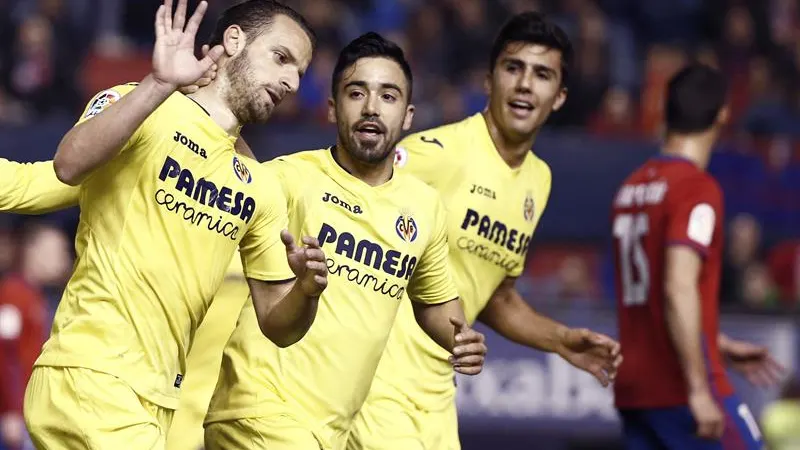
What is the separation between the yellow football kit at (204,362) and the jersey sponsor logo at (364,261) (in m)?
1.43

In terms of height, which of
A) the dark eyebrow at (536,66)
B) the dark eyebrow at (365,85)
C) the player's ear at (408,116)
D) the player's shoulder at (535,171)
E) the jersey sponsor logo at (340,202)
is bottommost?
the jersey sponsor logo at (340,202)

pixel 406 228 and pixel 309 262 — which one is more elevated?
pixel 406 228

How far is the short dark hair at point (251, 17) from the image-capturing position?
590 cm

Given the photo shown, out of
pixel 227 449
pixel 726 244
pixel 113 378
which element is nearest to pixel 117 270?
pixel 113 378

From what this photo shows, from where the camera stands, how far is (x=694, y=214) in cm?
786

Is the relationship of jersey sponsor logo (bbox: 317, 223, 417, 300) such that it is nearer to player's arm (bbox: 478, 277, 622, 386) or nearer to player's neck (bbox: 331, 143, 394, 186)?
player's neck (bbox: 331, 143, 394, 186)

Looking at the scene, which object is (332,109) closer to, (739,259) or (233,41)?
(233,41)

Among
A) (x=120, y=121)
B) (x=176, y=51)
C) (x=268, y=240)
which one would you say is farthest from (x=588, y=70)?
(x=120, y=121)

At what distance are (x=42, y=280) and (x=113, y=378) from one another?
6.88 metres

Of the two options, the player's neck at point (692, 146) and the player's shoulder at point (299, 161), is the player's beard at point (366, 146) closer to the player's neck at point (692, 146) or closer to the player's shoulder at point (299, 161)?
the player's shoulder at point (299, 161)

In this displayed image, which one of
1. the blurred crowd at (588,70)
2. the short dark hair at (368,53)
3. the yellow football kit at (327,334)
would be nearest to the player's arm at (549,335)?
the yellow football kit at (327,334)

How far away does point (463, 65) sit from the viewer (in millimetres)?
15742

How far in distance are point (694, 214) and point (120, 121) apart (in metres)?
3.59

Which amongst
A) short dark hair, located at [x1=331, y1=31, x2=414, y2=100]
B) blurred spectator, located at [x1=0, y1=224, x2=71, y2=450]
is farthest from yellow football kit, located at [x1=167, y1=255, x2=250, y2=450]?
blurred spectator, located at [x1=0, y1=224, x2=71, y2=450]
